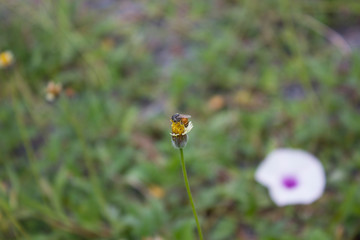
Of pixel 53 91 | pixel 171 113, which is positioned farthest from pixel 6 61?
pixel 171 113

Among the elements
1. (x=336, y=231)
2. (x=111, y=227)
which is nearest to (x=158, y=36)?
(x=111, y=227)

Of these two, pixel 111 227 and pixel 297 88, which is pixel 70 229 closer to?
pixel 111 227

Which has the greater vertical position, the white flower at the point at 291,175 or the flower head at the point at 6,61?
the flower head at the point at 6,61

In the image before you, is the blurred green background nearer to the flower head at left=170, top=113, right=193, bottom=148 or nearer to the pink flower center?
the pink flower center

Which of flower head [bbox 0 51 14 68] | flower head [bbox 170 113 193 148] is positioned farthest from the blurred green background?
flower head [bbox 170 113 193 148]

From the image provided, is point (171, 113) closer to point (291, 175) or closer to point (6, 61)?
point (291, 175)

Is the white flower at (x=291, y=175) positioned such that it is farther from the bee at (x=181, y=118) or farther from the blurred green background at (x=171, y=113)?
the bee at (x=181, y=118)

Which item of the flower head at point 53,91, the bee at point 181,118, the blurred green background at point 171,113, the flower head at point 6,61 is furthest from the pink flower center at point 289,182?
the flower head at point 6,61
